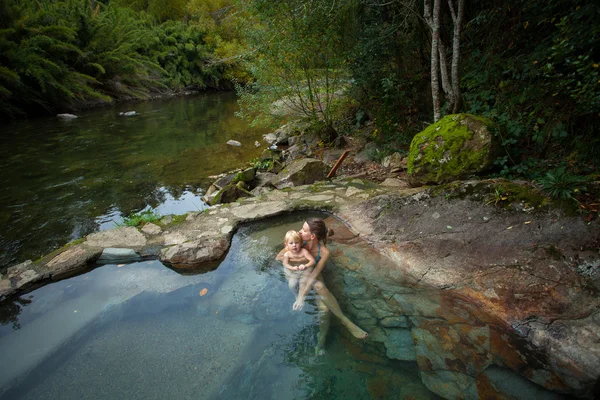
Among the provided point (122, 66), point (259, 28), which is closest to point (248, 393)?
point (259, 28)

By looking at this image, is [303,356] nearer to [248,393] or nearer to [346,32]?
[248,393]

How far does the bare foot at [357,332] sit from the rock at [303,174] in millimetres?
3803

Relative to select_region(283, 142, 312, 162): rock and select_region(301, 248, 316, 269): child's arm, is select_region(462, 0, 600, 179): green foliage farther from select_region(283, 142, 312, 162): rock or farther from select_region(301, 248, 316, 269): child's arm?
select_region(283, 142, 312, 162): rock

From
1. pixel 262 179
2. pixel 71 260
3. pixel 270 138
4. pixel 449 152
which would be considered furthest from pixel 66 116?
pixel 449 152

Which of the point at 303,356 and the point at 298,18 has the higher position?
the point at 298,18

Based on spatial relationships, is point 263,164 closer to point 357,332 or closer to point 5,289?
point 5,289

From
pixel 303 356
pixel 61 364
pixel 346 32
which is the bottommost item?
pixel 303 356

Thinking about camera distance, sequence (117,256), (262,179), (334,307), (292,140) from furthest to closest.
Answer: (292,140) < (262,179) < (117,256) < (334,307)

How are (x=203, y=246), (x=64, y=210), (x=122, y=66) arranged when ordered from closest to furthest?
(x=203, y=246) → (x=64, y=210) → (x=122, y=66)

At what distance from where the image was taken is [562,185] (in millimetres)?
3295

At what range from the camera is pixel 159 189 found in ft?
25.6

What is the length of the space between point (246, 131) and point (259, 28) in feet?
20.4

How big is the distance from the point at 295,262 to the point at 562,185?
283 centimetres

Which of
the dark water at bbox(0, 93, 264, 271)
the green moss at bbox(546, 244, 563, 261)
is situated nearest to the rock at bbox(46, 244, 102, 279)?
the dark water at bbox(0, 93, 264, 271)
